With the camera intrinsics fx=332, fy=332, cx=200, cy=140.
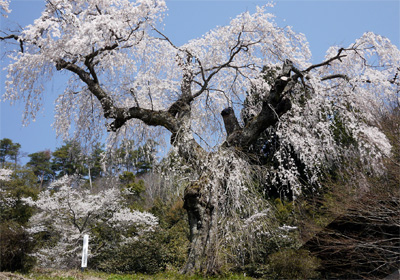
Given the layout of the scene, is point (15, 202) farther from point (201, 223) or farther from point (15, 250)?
point (201, 223)

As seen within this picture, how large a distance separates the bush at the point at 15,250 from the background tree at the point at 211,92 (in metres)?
3.34

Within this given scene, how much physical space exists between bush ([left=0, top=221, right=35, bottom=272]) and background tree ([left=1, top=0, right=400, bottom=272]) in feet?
10.9

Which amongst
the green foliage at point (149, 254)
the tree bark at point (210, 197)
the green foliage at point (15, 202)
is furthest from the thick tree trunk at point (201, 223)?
the green foliage at point (15, 202)

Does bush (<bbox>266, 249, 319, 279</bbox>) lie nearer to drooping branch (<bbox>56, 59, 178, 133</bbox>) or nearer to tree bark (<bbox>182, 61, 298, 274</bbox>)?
tree bark (<bbox>182, 61, 298, 274</bbox>)

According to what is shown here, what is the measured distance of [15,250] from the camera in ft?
29.2

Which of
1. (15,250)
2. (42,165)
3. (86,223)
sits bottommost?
(15,250)

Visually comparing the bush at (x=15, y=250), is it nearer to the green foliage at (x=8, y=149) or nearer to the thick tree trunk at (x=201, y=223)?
the thick tree trunk at (x=201, y=223)

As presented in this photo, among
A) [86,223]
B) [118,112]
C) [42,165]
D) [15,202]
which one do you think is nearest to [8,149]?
[42,165]

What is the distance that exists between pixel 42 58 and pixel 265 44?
16.6 ft

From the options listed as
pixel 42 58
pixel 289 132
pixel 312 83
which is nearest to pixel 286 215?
pixel 289 132

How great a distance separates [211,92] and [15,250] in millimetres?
6767

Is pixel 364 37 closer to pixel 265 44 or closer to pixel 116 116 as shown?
pixel 265 44

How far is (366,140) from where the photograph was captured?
21.6 feet

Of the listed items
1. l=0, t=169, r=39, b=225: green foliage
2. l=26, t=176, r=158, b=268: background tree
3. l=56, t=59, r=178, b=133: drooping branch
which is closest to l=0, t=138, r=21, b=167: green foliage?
l=0, t=169, r=39, b=225: green foliage
